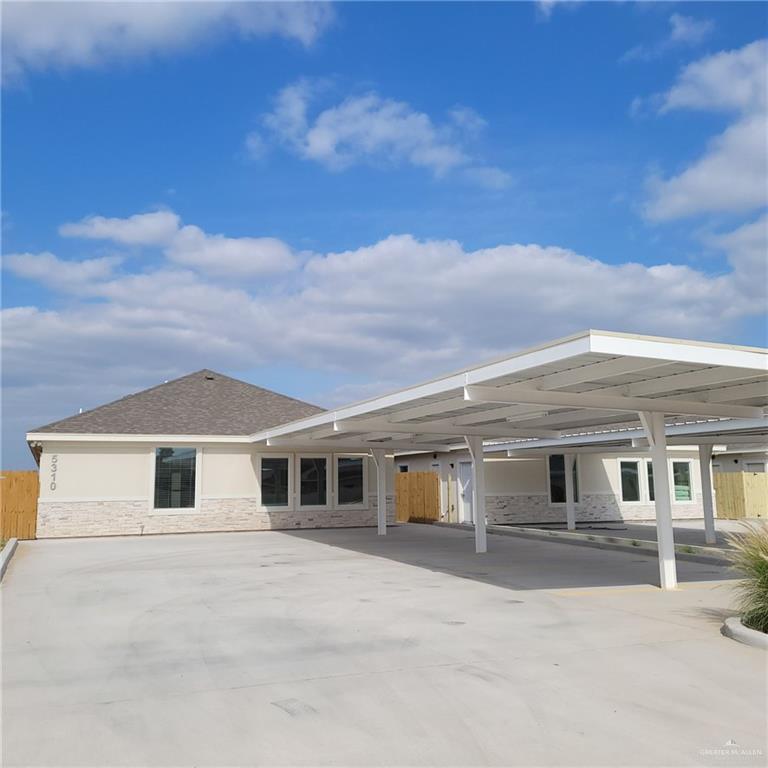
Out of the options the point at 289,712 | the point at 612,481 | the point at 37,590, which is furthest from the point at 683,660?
the point at 612,481

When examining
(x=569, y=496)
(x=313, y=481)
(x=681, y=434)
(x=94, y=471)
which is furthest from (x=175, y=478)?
(x=681, y=434)

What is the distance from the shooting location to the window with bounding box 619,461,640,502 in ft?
93.9

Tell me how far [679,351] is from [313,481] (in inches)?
686

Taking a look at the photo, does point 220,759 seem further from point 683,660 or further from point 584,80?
point 584,80

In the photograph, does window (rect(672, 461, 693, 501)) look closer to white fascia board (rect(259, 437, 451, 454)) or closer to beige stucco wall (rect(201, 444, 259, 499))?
white fascia board (rect(259, 437, 451, 454))

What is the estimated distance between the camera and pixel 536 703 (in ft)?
17.5

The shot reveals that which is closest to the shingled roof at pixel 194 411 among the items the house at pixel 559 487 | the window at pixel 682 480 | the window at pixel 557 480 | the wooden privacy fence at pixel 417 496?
the wooden privacy fence at pixel 417 496

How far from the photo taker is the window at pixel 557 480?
2786cm

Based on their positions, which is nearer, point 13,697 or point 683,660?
point 13,697

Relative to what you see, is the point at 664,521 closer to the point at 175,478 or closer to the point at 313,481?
the point at 313,481

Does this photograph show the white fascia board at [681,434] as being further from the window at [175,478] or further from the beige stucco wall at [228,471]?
the window at [175,478]

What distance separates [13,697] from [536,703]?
426 centimetres

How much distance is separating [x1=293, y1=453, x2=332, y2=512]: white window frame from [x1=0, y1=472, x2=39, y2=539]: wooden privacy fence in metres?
8.07

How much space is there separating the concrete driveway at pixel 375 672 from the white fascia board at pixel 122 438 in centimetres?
843
